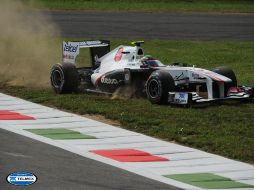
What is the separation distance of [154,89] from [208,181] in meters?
6.62

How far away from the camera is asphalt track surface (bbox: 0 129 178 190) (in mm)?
12070

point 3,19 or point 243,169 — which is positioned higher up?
point 3,19

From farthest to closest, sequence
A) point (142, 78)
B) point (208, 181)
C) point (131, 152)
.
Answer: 1. point (142, 78)
2. point (131, 152)
3. point (208, 181)

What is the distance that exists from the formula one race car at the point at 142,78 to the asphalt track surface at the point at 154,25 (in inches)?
511

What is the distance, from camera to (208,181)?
41.7 feet

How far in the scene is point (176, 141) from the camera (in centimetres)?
1577

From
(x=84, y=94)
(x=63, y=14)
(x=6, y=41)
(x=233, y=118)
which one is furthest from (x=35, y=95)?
(x=63, y=14)

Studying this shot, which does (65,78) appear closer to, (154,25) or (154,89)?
(154,89)

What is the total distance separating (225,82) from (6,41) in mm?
13535

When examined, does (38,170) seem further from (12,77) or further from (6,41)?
(6,41)

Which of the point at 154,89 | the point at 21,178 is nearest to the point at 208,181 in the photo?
the point at 21,178

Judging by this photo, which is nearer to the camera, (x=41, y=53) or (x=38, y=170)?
(x=38, y=170)

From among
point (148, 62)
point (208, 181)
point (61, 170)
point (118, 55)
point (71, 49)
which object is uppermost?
point (71, 49)

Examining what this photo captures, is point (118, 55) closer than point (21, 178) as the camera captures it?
No
